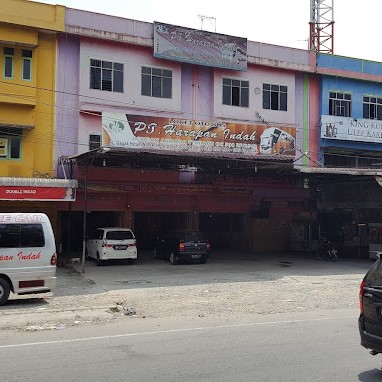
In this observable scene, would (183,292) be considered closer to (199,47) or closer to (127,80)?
(127,80)

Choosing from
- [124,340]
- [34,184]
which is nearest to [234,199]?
[34,184]

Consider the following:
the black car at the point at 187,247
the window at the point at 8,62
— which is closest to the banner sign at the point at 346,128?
the black car at the point at 187,247

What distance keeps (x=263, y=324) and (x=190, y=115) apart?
19964 mm

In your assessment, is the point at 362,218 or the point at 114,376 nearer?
the point at 114,376

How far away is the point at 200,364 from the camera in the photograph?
7.05 meters

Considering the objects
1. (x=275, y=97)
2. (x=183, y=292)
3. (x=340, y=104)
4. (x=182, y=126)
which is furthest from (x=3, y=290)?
(x=340, y=104)

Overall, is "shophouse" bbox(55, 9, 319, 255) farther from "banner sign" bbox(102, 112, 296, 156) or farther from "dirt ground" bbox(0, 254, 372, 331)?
"dirt ground" bbox(0, 254, 372, 331)

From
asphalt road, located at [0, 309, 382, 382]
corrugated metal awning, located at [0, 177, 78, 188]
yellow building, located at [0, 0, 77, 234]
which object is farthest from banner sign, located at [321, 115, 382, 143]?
asphalt road, located at [0, 309, 382, 382]

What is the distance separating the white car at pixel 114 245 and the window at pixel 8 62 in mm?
8950

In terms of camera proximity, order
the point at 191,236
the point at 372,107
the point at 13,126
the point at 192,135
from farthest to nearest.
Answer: the point at 372,107 → the point at 192,135 → the point at 13,126 → the point at 191,236

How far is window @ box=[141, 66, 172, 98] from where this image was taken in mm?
27906

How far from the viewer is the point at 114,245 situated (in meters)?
23.3

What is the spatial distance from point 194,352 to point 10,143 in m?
20.0

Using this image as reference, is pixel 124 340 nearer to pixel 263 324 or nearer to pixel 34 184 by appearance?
pixel 263 324
